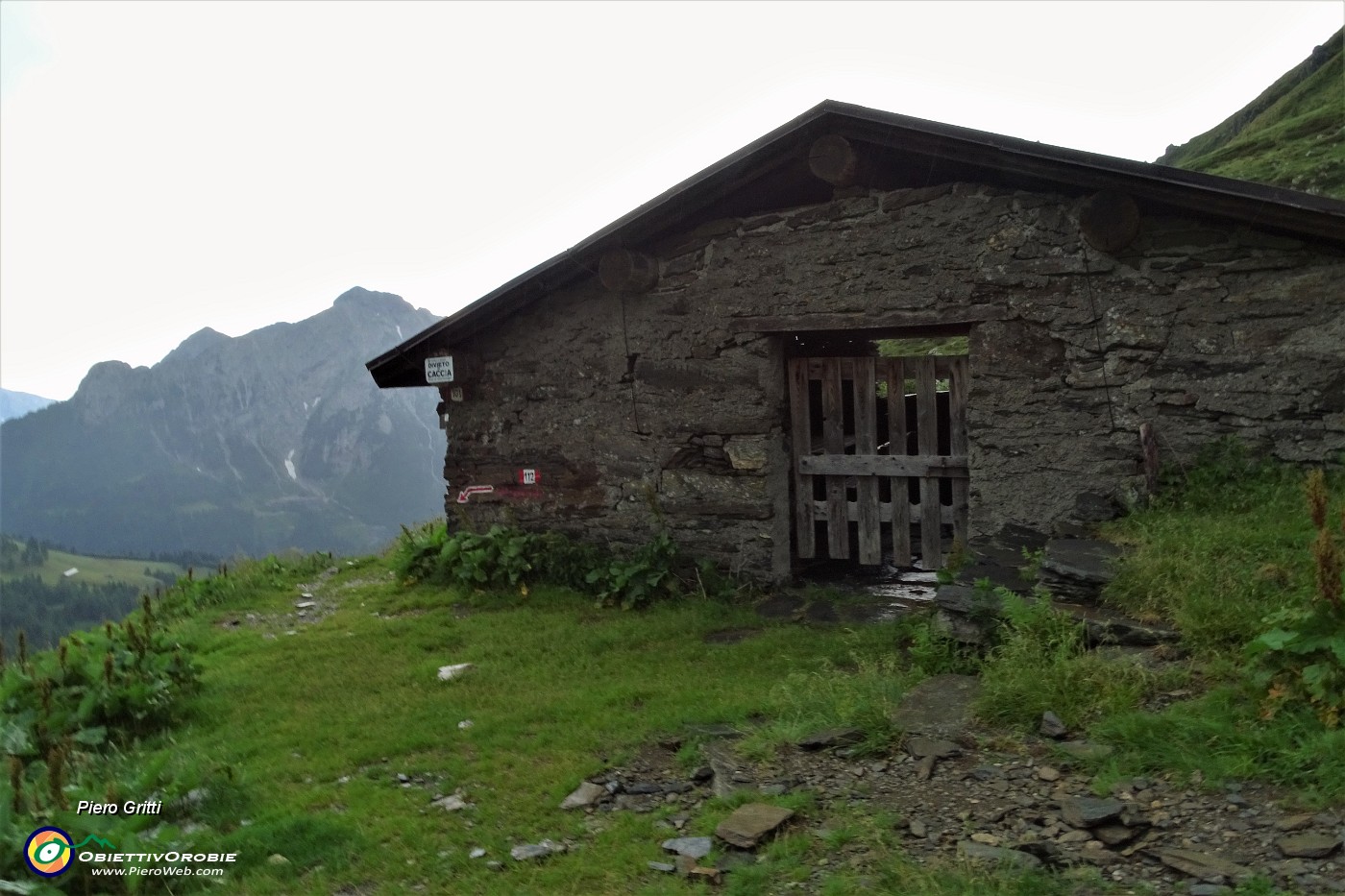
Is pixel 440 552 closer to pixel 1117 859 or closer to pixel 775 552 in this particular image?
pixel 775 552

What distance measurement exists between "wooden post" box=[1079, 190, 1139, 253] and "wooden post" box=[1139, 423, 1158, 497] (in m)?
1.28

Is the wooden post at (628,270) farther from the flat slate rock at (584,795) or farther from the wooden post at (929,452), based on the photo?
the flat slate rock at (584,795)

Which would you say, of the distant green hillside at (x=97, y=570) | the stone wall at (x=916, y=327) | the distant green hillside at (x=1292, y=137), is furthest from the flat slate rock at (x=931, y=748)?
the distant green hillside at (x=97, y=570)

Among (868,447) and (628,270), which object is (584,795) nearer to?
(868,447)

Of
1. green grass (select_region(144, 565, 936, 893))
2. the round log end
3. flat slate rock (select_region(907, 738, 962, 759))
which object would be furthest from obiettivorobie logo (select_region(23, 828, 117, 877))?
the round log end

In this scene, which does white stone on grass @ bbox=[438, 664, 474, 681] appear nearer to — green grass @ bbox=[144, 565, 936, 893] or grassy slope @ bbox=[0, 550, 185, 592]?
green grass @ bbox=[144, 565, 936, 893]

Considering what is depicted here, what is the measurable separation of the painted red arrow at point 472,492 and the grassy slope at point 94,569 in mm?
61685

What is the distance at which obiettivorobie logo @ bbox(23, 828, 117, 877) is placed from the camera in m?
3.45

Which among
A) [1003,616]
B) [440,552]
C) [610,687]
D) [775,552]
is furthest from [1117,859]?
[440,552]

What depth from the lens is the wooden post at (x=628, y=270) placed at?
295 inches

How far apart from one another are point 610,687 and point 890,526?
3188 millimetres

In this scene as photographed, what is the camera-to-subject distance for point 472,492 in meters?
8.68

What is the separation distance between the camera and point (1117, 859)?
8.73ft

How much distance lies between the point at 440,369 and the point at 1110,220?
6.02m
